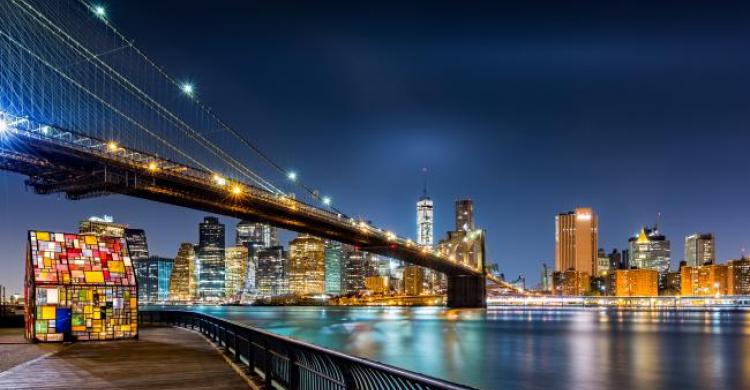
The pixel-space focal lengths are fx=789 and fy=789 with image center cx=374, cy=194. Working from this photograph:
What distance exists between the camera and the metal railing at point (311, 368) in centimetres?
591

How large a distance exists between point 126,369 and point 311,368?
18.6 feet

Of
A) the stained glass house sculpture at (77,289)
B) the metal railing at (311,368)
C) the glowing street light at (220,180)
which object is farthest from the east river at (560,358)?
the metal railing at (311,368)

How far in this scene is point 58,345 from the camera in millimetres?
18656

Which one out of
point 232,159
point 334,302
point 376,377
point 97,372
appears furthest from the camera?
point 334,302

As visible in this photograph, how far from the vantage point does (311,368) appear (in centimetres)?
838

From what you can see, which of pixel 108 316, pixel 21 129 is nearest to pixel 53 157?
pixel 21 129

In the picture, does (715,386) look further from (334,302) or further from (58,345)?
(334,302)

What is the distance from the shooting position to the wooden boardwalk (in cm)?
1083

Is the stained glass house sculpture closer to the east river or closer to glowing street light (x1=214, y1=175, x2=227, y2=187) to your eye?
the east river

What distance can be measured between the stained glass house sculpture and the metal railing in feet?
17.7

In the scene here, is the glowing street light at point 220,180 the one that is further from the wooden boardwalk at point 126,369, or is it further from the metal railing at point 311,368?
the metal railing at point 311,368

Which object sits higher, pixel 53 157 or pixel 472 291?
pixel 53 157

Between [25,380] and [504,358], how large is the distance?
83.8 ft

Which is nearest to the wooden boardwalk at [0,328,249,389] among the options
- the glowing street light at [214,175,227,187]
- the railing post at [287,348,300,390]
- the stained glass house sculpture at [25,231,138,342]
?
the railing post at [287,348,300,390]
